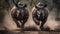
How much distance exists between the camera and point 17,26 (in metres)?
1.52

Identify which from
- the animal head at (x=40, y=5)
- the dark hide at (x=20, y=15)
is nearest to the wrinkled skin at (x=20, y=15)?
the dark hide at (x=20, y=15)

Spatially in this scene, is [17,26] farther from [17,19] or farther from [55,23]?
[55,23]

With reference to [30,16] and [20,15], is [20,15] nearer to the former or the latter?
[20,15]

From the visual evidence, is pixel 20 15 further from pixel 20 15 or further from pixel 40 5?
pixel 40 5

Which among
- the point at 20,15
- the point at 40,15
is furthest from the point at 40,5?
the point at 20,15

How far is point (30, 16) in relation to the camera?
5.02 feet

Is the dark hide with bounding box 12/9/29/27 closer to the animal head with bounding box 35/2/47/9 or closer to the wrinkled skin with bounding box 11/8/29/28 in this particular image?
the wrinkled skin with bounding box 11/8/29/28

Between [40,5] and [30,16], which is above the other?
[40,5]

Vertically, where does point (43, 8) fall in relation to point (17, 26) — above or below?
above

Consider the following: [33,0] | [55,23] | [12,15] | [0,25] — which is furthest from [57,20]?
[0,25]

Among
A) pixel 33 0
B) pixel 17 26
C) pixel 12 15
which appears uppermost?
pixel 33 0

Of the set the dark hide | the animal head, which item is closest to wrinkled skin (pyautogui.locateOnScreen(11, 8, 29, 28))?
the dark hide

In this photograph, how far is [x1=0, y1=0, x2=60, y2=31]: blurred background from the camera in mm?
1519

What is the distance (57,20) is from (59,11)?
84 mm
